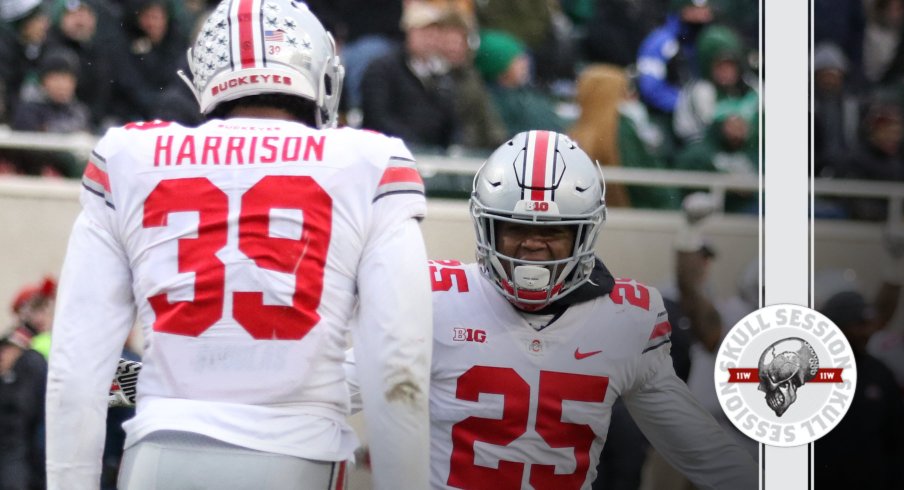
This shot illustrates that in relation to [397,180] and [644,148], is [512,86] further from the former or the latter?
[397,180]

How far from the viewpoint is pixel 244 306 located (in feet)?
5.40

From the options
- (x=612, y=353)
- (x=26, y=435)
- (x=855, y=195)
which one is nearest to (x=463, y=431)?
(x=612, y=353)

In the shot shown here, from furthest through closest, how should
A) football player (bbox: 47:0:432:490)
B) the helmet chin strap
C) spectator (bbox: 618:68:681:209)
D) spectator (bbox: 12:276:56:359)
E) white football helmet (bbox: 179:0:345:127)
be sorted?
spectator (bbox: 12:276:56:359) < spectator (bbox: 618:68:681:209) < the helmet chin strap < white football helmet (bbox: 179:0:345:127) < football player (bbox: 47:0:432:490)

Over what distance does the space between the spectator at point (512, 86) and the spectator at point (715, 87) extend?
10.1 inches

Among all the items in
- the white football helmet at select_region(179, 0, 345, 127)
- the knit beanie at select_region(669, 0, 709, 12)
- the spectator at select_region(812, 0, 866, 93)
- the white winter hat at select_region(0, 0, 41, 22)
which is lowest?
the white football helmet at select_region(179, 0, 345, 127)

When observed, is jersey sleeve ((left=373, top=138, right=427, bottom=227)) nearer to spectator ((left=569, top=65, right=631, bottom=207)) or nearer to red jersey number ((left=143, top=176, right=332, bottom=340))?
red jersey number ((left=143, top=176, right=332, bottom=340))

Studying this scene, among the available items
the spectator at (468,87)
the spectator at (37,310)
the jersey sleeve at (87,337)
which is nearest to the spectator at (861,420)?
the jersey sleeve at (87,337)

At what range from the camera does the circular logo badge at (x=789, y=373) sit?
1.96m

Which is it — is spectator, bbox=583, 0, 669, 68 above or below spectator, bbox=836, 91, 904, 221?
above

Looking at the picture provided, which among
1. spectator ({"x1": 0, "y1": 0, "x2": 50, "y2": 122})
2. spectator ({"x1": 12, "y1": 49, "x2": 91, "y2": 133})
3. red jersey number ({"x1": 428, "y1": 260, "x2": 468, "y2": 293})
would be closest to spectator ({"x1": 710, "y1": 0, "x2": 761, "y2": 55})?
red jersey number ({"x1": 428, "y1": 260, "x2": 468, "y2": 293})

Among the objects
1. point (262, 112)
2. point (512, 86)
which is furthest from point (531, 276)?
point (512, 86)

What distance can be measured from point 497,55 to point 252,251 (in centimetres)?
177

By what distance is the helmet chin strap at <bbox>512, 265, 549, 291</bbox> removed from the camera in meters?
2.07

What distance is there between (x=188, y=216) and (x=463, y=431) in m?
0.66
